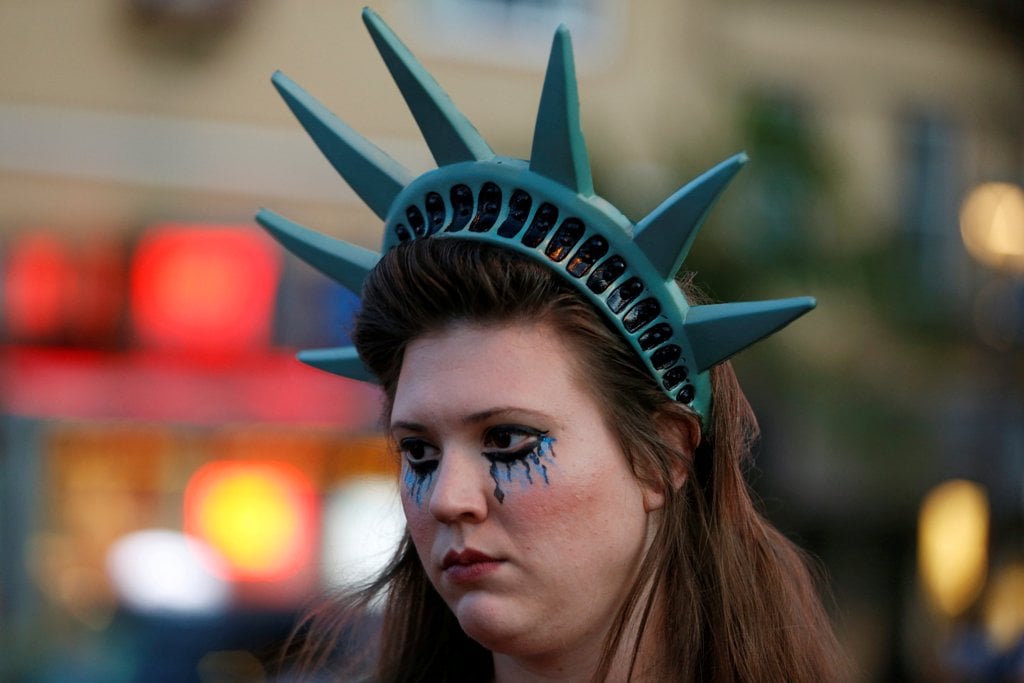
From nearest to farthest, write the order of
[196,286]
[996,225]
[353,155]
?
[353,155] < [196,286] < [996,225]

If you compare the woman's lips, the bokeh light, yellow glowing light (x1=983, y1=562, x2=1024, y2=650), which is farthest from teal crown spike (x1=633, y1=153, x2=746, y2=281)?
yellow glowing light (x1=983, y1=562, x2=1024, y2=650)

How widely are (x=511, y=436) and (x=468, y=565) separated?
232 mm

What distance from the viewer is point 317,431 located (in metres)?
11.8

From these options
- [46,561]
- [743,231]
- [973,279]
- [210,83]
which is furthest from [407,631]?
[973,279]

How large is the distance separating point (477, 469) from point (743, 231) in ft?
26.4

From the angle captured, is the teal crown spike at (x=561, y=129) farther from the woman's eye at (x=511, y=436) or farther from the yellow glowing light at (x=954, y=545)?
the yellow glowing light at (x=954, y=545)

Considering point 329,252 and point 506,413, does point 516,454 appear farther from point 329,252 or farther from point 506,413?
point 329,252

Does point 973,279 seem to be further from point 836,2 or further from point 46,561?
point 46,561

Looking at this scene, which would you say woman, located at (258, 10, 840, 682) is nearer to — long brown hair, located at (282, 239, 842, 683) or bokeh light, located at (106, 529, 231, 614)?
long brown hair, located at (282, 239, 842, 683)

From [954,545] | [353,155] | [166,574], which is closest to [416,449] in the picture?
[353,155]

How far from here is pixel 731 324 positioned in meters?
2.20

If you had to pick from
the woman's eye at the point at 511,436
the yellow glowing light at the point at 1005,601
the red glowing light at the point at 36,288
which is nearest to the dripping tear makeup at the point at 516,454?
the woman's eye at the point at 511,436

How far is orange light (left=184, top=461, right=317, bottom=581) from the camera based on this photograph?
37.2 feet

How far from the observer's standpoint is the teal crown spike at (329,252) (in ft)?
8.39
